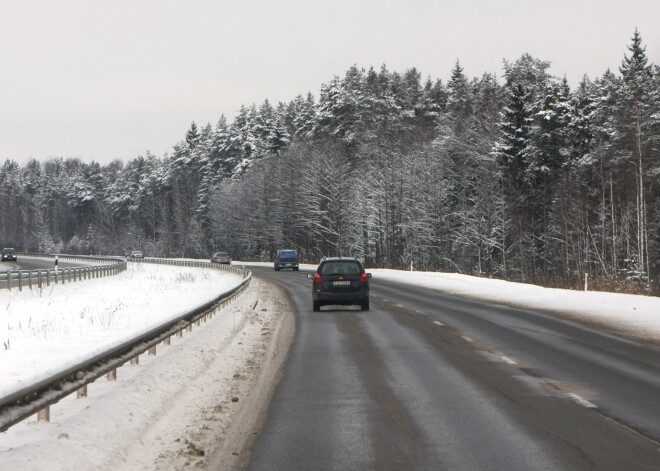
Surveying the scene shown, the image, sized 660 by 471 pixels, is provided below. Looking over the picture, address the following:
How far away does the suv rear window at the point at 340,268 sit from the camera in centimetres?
2275

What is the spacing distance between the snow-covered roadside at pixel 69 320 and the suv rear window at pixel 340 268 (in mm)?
3372

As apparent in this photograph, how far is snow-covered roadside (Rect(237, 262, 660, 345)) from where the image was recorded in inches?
712

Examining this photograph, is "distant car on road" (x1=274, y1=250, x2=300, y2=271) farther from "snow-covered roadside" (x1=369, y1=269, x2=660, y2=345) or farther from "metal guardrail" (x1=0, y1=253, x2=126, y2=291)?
"snow-covered roadside" (x1=369, y1=269, x2=660, y2=345)

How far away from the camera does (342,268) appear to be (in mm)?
22812

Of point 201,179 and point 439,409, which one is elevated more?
point 201,179

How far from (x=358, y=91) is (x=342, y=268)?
69.4 metres

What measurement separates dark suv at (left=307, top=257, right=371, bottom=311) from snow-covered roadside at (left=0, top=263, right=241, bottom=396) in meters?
3.17

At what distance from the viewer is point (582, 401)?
8664 mm

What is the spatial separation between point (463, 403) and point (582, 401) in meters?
1.39

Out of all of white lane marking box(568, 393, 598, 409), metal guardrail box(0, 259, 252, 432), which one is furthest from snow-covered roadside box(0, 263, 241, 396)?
white lane marking box(568, 393, 598, 409)

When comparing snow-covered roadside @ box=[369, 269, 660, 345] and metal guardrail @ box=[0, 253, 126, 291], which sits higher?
metal guardrail @ box=[0, 253, 126, 291]

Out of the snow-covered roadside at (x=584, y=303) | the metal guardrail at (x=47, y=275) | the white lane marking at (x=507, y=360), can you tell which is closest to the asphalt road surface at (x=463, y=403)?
the white lane marking at (x=507, y=360)

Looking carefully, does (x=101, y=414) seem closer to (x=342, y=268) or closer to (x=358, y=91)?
(x=342, y=268)

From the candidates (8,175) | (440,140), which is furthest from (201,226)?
(8,175)
